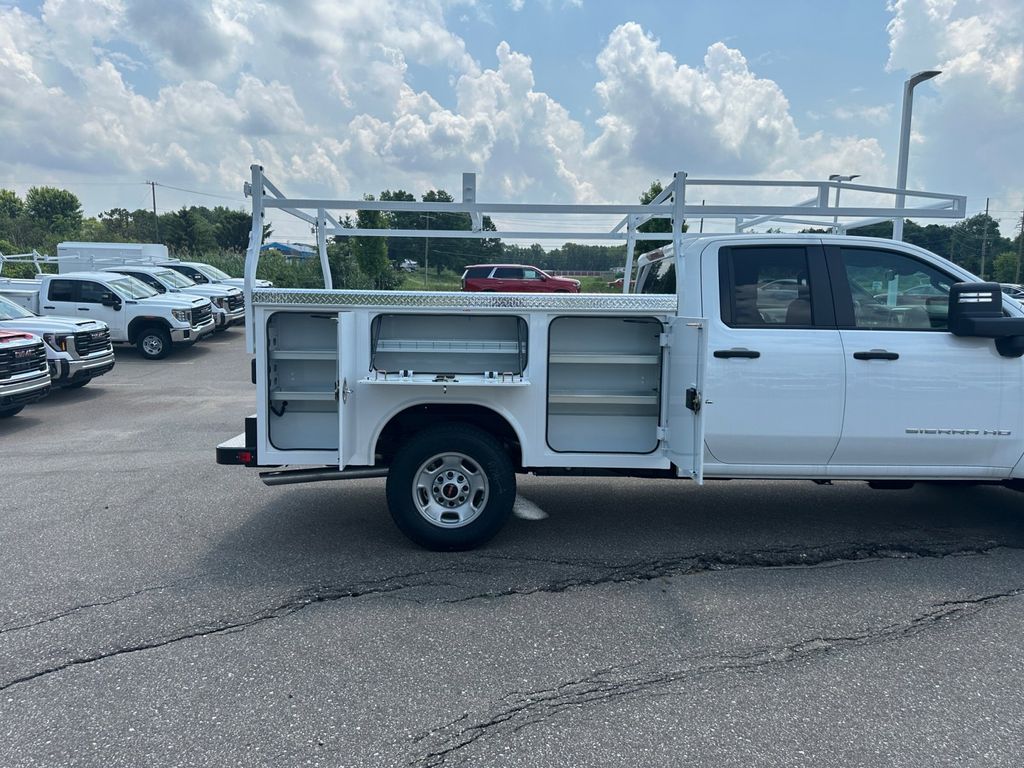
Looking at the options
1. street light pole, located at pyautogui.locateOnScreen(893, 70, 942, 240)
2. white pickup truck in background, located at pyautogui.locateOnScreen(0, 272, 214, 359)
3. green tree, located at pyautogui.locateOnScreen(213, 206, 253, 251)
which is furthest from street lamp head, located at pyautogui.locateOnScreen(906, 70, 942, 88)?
green tree, located at pyautogui.locateOnScreen(213, 206, 253, 251)

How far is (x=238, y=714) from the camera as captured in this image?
10.9 feet

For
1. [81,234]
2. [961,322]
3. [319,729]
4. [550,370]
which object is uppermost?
[81,234]

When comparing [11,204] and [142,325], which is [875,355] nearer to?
[142,325]

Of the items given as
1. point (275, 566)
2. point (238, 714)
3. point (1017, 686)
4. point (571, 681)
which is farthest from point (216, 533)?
point (1017, 686)

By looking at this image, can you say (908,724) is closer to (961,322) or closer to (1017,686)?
(1017,686)

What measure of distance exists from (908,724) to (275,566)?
12.1 feet

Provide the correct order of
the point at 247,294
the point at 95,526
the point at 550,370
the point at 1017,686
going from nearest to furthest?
1. the point at 1017,686
2. the point at 247,294
3. the point at 550,370
4. the point at 95,526

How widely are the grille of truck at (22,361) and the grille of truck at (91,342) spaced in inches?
56.1

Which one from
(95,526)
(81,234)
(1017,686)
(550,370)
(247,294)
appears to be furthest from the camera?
(81,234)

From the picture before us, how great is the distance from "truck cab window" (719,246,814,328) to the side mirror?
0.91 meters

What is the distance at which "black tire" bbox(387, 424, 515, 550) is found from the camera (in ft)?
16.4

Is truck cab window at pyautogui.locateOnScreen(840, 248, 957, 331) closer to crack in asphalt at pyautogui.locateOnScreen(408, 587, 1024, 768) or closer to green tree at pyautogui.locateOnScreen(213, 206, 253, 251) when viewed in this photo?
crack in asphalt at pyautogui.locateOnScreen(408, 587, 1024, 768)

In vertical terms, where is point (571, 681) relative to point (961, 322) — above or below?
below

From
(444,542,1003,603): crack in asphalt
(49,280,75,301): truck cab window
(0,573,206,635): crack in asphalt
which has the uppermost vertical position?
(49,280,75,301): truck cab window
